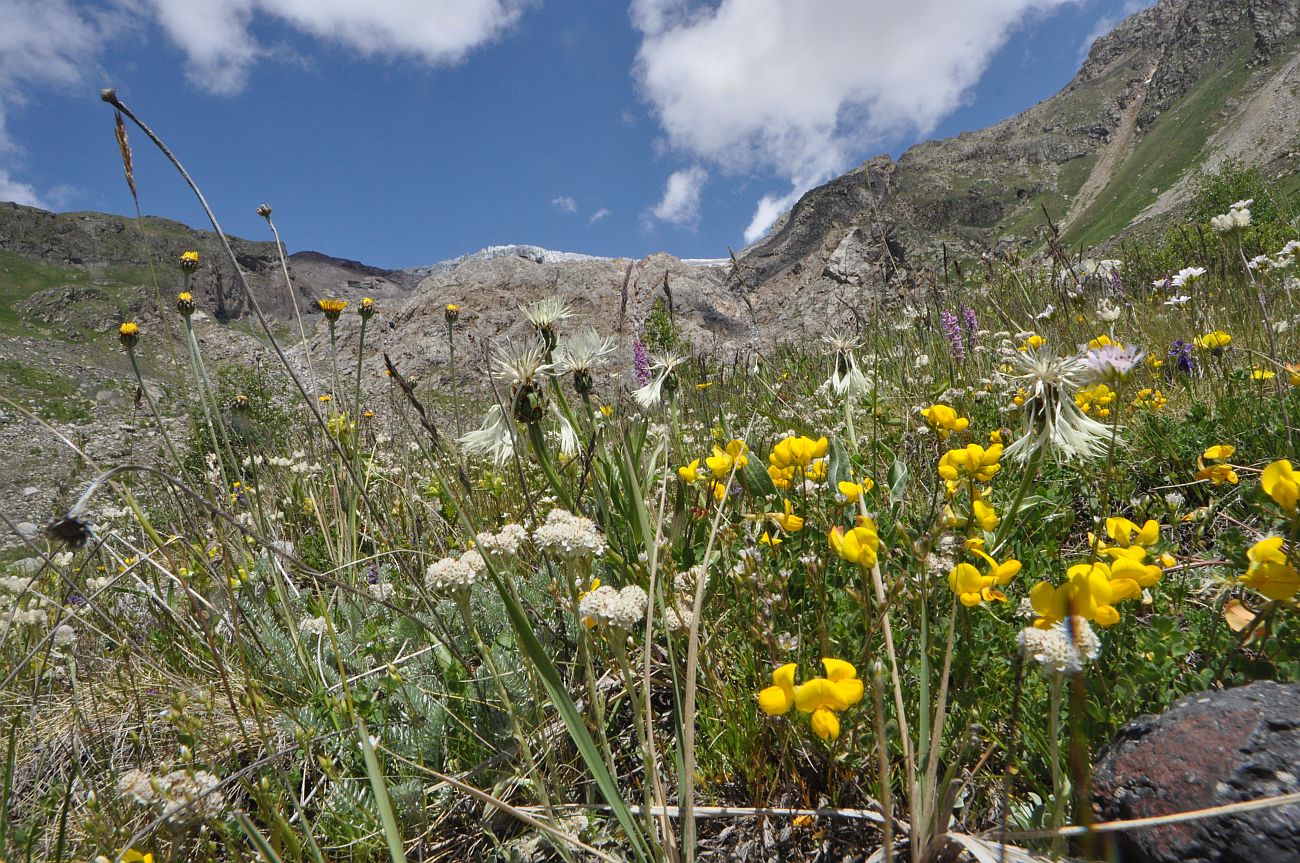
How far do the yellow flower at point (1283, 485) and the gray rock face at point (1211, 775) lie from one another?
0.83ft

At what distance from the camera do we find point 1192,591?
1415mm

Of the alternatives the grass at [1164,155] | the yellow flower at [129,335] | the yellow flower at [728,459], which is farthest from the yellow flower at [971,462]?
the grass at [1164,155]

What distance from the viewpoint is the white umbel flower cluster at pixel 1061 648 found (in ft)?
2.22

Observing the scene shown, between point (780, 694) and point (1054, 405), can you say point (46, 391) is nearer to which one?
point (780, 694)

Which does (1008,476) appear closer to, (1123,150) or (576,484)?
(576,484)

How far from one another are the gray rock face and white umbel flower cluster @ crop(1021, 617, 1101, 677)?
291mm

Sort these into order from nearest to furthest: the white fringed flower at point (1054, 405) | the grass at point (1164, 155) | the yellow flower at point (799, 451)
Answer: the white fringed flower at point (1054, 405)
the yellow flower at point (799, 451)
the grass at point (1164, 155)

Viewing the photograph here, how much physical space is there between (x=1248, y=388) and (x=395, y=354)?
58.8ft

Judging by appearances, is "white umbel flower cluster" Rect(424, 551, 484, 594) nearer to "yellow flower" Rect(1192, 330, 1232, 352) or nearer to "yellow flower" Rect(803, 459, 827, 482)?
"yellow flower" Rect(803, 459, 827, 482)

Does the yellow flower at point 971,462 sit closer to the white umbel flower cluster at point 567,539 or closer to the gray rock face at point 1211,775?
the gray rock face at point 1211,775

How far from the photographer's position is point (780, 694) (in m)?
0.93

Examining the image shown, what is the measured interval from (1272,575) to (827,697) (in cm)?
64

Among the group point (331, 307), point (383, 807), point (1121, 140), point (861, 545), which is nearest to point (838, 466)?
point (861, 545)

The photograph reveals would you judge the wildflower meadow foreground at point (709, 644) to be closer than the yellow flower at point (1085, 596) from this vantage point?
No
